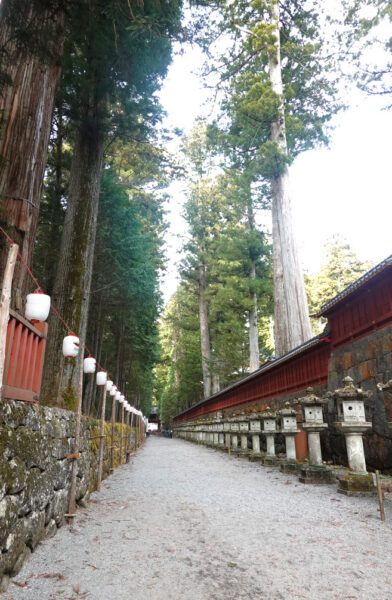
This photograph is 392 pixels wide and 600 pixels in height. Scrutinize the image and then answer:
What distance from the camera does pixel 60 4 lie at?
5172mm

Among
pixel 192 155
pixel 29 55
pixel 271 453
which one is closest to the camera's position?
pixel 29 55

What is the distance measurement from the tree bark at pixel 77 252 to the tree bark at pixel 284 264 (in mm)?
8432

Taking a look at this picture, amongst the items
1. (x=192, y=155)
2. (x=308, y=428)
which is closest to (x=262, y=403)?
(x=308, y=428)

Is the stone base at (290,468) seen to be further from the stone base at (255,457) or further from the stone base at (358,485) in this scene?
the stone base at (255,457)

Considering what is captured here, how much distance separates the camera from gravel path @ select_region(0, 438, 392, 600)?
243 centimetres

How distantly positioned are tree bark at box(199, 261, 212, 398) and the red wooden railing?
929 inches

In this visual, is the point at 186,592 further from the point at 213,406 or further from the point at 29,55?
the point at 213,406

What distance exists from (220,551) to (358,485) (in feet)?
9.08

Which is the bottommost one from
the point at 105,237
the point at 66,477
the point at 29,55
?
the point at 66,477

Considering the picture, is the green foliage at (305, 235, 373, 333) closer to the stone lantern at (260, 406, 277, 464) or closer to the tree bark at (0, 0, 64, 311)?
the stone lantern at (260, 406, 277, 464)

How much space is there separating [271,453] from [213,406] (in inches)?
593

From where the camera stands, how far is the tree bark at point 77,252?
679 cm

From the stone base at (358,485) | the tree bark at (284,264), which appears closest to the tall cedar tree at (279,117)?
the tree bark at (284,264)

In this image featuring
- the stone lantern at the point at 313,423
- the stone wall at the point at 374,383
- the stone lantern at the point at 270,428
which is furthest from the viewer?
the stone lantern at the point at 270,428
